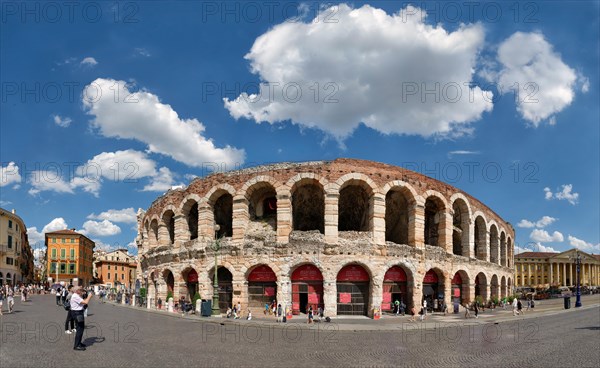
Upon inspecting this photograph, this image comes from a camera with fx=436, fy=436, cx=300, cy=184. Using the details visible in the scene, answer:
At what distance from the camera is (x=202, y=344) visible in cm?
1597

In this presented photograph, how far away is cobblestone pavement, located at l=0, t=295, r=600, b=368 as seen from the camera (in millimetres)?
12750

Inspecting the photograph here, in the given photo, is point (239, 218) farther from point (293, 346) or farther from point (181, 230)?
point (293, 346)

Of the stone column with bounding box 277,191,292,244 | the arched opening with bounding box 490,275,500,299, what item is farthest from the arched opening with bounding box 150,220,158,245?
the arched opening with bounding box 490,275,500,299

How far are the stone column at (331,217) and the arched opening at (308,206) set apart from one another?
1.93 metres

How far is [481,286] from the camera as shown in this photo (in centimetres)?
4347

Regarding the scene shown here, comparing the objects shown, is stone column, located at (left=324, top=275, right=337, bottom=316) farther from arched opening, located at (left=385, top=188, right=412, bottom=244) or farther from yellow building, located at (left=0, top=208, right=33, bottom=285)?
yellow building, located at (left=0, top=208, right=33, bottom=285)

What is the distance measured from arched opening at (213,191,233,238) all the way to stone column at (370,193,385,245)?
12.4 metres

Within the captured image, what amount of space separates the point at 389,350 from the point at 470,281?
87.1 ft

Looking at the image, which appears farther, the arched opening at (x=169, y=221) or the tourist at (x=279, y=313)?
the arched opening at (x=169, y=221)

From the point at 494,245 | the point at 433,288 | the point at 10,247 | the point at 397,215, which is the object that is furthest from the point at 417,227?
the point at 10,247

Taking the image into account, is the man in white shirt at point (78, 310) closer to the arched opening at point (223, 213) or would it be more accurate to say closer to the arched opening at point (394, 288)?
the arched opening at point (394, 288)

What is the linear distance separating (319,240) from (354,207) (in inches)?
266

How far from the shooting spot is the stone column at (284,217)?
3072 centimetres

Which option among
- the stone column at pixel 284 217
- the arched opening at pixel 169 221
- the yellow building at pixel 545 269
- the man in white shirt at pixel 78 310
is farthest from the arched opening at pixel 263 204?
the yellow building at pixel 545 269
